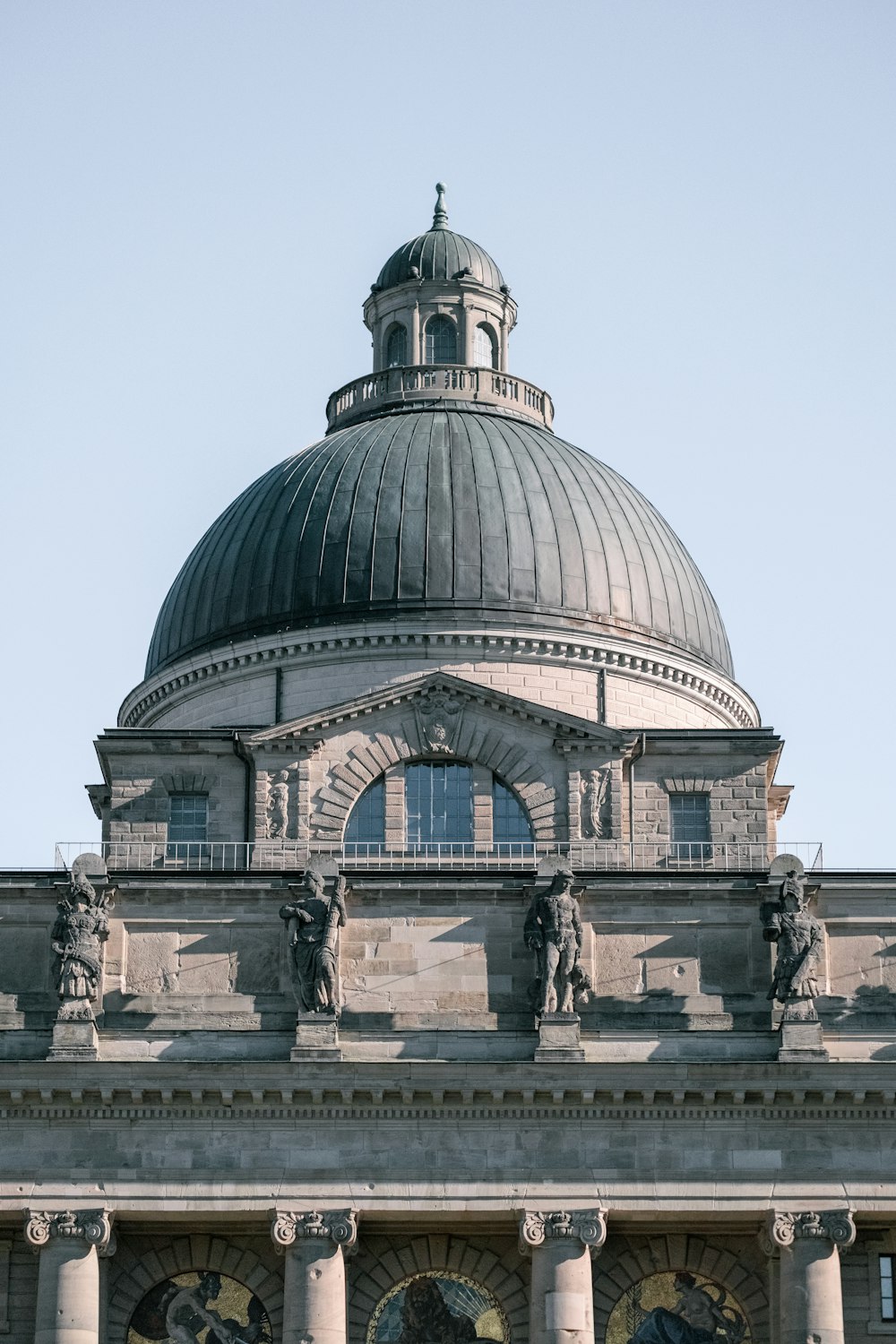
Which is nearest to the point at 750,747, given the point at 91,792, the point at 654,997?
the point at 654,997

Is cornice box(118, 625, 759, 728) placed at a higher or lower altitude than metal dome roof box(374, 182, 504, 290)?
lower

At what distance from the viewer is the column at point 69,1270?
175ft

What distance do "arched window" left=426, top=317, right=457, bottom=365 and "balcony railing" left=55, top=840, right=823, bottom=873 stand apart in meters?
16.5

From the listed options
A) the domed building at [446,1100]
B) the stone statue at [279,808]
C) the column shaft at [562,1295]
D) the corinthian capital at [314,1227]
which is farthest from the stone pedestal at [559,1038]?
the stone statue at [279,808]

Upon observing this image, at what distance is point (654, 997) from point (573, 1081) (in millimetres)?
2752

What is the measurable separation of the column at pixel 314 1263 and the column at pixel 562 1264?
324 cm

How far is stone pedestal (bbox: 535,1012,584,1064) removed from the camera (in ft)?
180

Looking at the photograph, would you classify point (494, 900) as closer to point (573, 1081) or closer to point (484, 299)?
point (573, 1081)

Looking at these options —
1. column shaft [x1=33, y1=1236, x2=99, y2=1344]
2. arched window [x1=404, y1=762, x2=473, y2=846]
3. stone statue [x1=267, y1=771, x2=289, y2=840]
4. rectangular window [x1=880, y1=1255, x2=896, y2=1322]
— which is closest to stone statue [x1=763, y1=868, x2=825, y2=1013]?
rectangular window [x1=880, y1=1255, x2=896, y2=1322]

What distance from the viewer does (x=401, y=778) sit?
64375 millimetres

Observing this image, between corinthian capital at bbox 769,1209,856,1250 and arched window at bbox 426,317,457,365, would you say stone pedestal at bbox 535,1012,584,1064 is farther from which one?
arched window at bbox 426,317,457,365

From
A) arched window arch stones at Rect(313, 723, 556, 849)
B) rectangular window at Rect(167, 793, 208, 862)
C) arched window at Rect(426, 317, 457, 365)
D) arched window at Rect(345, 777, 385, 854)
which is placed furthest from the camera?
arched window at Rect(426, 317, 457, 365)

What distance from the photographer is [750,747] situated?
213 feet

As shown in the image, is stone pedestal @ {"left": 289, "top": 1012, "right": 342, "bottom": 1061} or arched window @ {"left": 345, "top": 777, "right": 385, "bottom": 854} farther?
arched window @ {"left": 345, "top": 777, "right": 385, "bottom": 854}
